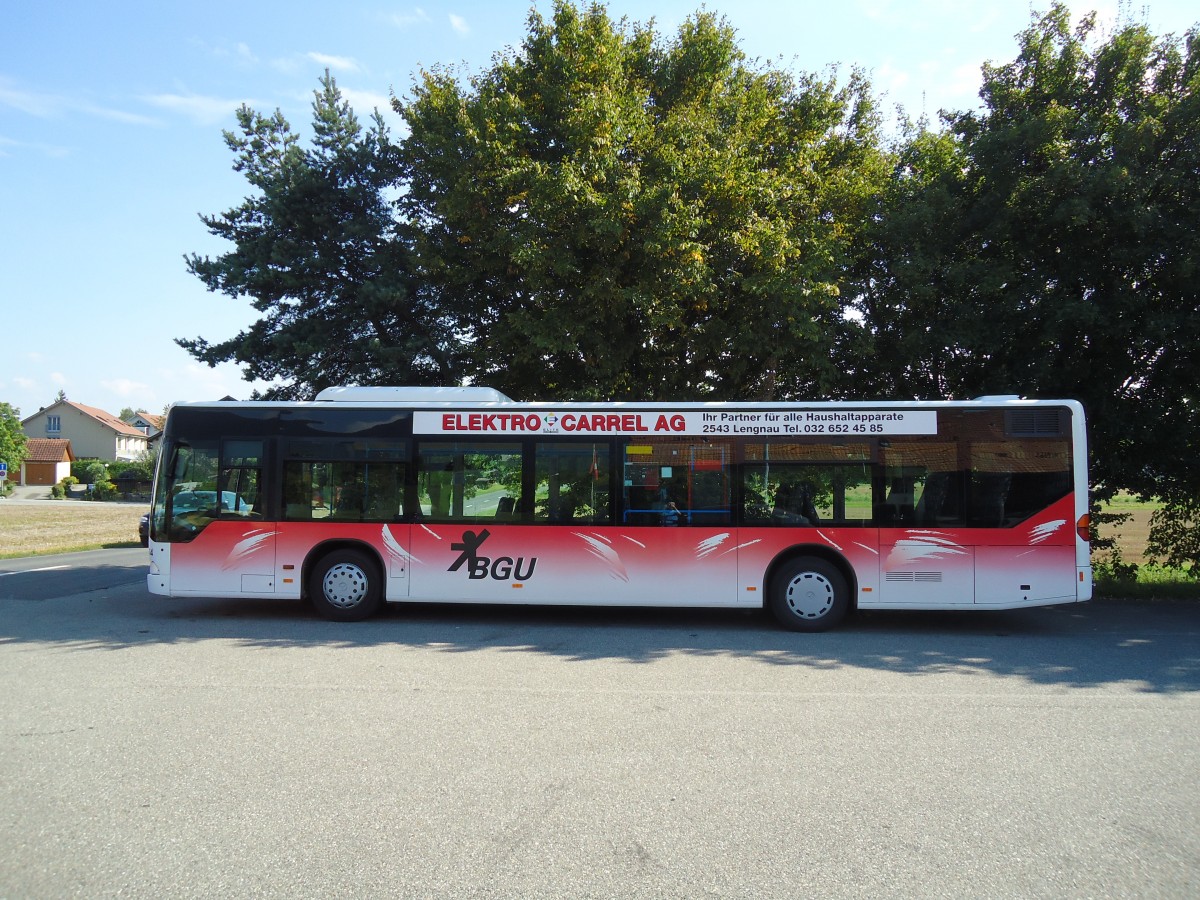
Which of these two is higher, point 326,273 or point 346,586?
point 326,273

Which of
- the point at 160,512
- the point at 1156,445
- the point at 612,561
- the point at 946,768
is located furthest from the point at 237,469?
the point at 1156,445

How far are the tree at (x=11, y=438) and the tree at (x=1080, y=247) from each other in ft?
241

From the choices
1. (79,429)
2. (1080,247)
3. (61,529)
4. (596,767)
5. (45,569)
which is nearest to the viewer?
(596,767)

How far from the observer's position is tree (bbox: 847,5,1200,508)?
11.1m

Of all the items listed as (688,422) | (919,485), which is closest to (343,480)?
(688,422)

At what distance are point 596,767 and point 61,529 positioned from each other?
1236 inches

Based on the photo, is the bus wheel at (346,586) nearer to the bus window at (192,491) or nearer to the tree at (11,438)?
the bus window at (192,491)

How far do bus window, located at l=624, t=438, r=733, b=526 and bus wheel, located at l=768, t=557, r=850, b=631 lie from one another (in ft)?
3.54

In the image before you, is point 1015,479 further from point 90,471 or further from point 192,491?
point 90,471

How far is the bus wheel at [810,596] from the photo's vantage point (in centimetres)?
945

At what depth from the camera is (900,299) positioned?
13414 millimetres

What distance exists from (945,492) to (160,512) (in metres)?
10.0

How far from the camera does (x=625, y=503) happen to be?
9.76m

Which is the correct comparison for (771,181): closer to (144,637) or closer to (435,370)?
(435,370)
